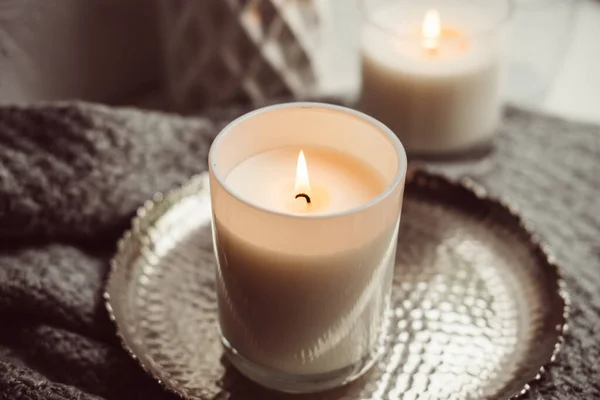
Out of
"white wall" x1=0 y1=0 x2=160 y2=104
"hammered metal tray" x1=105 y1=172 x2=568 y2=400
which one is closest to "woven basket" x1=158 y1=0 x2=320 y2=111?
"white wall" x1=0 y1=0 x2=160 y2=104

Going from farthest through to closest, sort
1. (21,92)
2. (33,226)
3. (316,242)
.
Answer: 1. (21,92)
2. (33,226)
3. (316,242)

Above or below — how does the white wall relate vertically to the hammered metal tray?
above

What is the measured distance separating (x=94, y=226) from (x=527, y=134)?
0.39 metres

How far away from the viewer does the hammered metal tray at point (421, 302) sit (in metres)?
0.46

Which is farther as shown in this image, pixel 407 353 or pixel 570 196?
pixel 570 196

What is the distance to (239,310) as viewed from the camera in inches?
17.2

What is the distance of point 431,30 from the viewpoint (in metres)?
0.61

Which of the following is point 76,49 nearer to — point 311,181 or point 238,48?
point 238,48

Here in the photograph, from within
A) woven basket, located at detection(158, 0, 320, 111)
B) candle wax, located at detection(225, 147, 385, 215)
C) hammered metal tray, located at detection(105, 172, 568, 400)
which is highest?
candle wax, located at detection(225, 147, 385, 215)

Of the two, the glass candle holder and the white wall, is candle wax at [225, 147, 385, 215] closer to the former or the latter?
the glass candle holder

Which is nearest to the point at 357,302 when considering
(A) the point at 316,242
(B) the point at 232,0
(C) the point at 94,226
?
(A) the point at 316,242

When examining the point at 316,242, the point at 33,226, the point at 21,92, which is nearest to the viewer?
the point at 316,242

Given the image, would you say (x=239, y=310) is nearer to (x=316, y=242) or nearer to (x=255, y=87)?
(x=316, y=242)

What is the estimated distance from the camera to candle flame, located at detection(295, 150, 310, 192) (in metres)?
0.44
